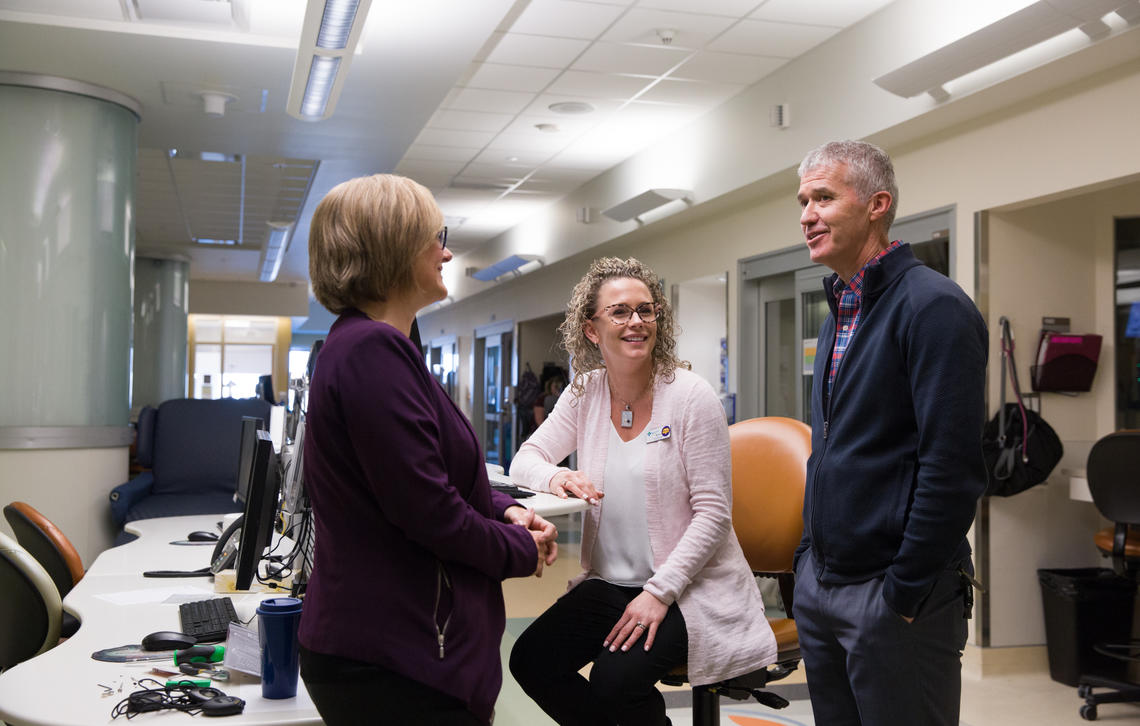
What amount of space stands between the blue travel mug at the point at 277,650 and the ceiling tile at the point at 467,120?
5961 millimetres

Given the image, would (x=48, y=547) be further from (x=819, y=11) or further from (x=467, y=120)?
(x=467, y=120)

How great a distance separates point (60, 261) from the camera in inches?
214

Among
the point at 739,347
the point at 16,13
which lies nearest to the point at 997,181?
the point at 739,347

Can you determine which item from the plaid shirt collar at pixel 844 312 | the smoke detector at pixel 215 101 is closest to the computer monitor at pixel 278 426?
the plaid shirt collar at pixel 844 312

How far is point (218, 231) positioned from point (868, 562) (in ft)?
37.8

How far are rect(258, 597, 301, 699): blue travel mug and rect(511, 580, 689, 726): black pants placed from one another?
710 millimetres

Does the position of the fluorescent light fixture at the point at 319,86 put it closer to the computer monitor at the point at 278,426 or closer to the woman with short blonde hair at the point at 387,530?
the computer monitor at the point at 278,426

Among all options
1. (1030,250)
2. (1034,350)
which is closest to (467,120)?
(1030,250)

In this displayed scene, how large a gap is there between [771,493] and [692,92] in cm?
467

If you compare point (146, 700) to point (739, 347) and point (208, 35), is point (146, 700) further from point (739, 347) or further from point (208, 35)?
point (739, 347)

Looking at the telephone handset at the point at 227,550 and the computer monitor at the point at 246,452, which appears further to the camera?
the computer monitor at the point at 246,452

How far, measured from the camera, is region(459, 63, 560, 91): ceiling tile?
251 inches

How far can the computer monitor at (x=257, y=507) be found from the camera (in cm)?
245

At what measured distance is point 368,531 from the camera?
4.92 ft
